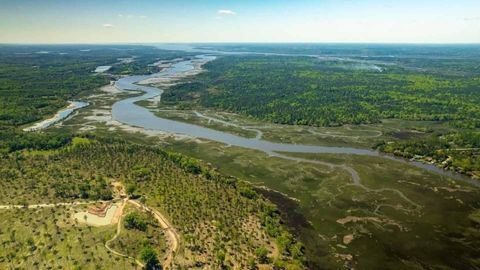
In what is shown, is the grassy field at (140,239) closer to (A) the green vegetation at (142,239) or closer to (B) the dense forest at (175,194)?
(A) the green vegetation at (142,239)

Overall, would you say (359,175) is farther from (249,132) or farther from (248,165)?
(249,132)

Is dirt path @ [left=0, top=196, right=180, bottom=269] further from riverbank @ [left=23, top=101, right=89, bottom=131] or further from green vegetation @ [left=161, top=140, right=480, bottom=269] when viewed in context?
riverbank @ [left=23, top=101, right=89, bottom=131]

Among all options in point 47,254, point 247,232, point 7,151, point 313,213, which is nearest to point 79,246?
point 47,254

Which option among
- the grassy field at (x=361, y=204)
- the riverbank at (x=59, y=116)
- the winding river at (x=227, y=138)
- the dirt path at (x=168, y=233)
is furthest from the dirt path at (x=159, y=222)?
the riverbank at (x=59, y=116)

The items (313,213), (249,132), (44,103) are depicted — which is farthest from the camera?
(44,103)

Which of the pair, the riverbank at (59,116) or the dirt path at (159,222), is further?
the riverbank at (59,116)

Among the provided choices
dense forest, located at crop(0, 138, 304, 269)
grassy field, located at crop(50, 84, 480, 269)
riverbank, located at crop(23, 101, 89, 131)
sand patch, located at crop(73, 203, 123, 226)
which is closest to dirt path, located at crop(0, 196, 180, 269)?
sand patch, located at crop(73, 203, 123, 226)
